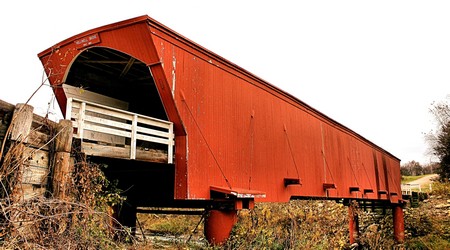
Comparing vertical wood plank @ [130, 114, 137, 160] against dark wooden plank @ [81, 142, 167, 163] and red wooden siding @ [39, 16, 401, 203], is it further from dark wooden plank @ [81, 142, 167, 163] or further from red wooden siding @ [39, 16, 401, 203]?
red wooden siding @ [39, 16, 401, 203]

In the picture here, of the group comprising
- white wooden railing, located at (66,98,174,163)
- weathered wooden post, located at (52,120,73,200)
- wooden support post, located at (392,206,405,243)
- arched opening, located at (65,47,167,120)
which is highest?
arched opening, located at (65,47,167,120)

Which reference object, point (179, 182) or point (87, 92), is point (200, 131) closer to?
point (179, 182)

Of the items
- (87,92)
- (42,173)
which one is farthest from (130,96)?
(42,173)

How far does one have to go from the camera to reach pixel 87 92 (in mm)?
9000

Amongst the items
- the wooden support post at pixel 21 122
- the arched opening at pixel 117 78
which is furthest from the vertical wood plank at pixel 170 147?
the wooden support post at pixel 21 122

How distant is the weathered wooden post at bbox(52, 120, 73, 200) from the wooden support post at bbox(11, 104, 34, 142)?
1.54 ft

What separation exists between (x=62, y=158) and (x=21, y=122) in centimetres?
84

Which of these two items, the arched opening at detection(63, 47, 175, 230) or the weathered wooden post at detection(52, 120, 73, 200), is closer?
the weathered wooden post at detection(52, 120, 73, 200)

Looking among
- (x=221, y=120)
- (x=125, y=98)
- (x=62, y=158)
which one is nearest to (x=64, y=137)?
(x=62, y=158)

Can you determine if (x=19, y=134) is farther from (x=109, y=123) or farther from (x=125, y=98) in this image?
(x=125, y=98)

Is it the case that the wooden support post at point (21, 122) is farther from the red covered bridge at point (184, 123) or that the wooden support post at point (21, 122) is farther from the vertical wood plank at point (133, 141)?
the vertical wood plank at point (133, 141)

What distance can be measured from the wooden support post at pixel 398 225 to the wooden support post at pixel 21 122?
20509 millimetres

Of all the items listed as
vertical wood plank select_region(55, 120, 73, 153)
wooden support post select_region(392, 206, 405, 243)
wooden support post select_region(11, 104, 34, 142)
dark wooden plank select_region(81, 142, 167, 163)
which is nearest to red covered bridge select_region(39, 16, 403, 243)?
dark wooden plank select_region(81, 142, 167, 163)

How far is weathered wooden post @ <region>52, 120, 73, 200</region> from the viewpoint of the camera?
527 cm
